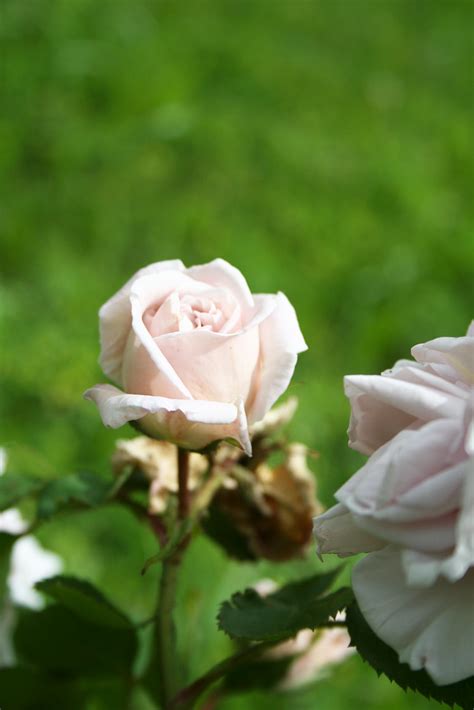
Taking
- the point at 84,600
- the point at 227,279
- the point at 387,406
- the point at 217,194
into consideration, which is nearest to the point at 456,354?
the point at 387,406

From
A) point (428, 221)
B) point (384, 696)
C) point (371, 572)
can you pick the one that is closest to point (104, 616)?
point (371, 572)

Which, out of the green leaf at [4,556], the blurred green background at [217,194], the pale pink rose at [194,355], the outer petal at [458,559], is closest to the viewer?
the outer petal at [458,559]

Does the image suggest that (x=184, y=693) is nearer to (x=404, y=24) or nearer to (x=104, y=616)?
(x=104, y=616)

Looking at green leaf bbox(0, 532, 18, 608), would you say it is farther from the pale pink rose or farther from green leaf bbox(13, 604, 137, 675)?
the pale pink rose

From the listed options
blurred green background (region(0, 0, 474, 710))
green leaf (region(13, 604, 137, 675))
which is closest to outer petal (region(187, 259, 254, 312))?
green leaf (region(13, 604, 137, 675))

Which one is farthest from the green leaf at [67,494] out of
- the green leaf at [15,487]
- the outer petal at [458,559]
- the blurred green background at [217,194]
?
the blurred green background at [217,194]

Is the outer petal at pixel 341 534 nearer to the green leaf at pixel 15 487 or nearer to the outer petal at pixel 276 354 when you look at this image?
the outer petal at pixel 276 354
